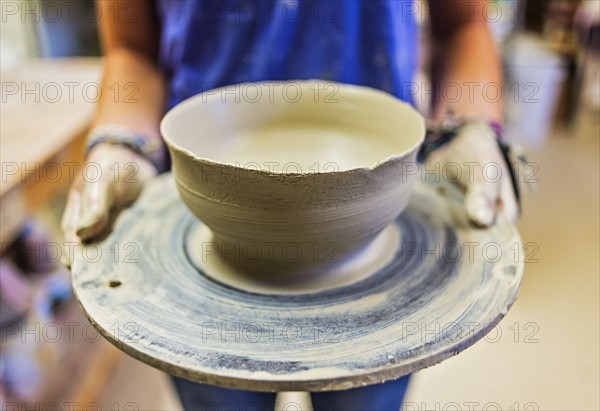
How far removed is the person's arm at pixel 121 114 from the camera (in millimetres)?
762

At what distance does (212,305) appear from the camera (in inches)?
24.4

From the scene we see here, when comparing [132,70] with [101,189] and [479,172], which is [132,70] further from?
[479,172]

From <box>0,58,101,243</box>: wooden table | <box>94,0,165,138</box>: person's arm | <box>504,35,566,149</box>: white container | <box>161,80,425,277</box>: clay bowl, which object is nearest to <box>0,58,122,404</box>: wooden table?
<box>0,58,101,243</box>: wooden table

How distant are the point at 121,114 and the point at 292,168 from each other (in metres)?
0.32

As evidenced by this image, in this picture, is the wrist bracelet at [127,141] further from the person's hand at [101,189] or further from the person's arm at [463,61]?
the person's arm at [463,61]

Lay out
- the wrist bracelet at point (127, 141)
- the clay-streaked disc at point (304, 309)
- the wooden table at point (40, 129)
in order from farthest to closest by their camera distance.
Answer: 1. the wooden table at point (40, 129)
2. the wrist bracelet at point (127, 141)
3. the clay-streaked disc at point (304, 309)

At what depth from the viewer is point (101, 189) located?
0.77 m

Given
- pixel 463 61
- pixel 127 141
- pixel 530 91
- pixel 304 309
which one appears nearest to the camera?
pixel 304 309

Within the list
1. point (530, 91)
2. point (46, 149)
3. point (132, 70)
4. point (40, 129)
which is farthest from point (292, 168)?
point (530, 91)

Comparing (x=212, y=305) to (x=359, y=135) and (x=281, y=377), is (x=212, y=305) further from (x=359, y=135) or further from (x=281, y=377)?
(x=359, y=135)

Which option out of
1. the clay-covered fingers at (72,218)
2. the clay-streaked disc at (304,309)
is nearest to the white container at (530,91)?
the clay-streaked disc at (304,309)

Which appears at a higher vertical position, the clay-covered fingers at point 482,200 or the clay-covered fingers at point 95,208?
the clay-covered fingers at point 482,200

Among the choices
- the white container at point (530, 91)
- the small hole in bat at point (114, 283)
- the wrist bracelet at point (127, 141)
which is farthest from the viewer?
the white container at point (530, 91)

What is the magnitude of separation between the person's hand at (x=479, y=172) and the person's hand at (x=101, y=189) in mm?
433
